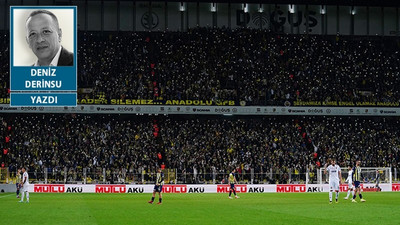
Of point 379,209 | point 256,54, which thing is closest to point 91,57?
point 256,54

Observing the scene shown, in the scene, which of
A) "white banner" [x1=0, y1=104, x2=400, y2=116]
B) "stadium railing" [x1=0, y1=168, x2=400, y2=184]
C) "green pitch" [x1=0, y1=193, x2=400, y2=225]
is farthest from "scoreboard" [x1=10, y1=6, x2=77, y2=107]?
"white banner" [x1=0, y1=104, x2=400, y2=116]

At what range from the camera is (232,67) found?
229 feet

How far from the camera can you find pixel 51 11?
26.7 m

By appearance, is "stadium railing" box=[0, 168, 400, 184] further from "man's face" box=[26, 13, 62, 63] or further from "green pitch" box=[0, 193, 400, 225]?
"man's face" box=[26, 13, 62, 63]

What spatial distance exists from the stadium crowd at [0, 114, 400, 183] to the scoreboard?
2966cm

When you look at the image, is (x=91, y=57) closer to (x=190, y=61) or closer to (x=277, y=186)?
(x=190, y=61)

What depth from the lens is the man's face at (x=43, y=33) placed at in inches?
1045

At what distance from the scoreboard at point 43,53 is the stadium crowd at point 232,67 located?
37.7 m

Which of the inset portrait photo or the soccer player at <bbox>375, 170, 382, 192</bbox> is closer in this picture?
the inset portrait photo

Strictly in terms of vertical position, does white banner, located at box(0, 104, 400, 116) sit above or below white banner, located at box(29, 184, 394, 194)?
above

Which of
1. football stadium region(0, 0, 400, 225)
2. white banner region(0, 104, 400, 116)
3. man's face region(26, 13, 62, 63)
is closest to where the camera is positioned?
man's face region(26, 13, 62, 63)

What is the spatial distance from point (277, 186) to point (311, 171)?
3.90m

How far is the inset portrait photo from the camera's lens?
26.6m

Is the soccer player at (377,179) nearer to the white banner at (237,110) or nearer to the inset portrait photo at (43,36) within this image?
the white banner at (237,110)
